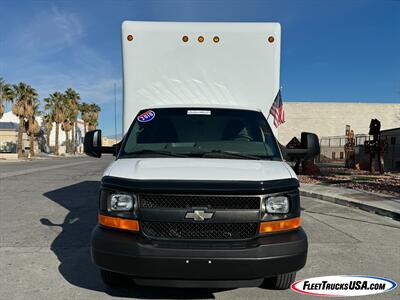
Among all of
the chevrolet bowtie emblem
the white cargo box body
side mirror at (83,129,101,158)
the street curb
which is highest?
the white cargo box body

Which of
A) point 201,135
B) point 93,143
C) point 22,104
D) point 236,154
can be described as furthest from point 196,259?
point 22,104

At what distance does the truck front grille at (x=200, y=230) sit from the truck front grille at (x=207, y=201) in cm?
16

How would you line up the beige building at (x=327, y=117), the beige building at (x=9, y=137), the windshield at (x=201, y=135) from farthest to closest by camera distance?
Answer: the beige building at (x=9, y=137) < the beige building at (x=327, y=117) < the windshield at (x=201, y=135)

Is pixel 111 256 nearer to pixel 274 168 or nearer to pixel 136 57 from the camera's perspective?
pixel 274 168

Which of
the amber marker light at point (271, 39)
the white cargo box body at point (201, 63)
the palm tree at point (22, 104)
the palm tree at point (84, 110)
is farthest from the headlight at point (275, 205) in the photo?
the palm tree at point (84, 110)

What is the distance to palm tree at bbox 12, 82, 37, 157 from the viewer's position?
41284 mm

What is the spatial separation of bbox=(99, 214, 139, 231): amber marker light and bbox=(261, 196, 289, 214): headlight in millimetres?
1141

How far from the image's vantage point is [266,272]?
3.07 m

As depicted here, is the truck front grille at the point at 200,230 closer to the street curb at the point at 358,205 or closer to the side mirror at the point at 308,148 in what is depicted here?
the side mirror at the point at 308,148

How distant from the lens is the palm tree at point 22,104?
41.3 metres

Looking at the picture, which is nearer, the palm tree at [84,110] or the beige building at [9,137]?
the beige building at [9,137]

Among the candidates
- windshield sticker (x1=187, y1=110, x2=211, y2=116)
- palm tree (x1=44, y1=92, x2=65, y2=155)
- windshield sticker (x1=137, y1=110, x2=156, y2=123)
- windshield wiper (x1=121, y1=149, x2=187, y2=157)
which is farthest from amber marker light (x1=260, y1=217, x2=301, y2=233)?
palm tree (x1=44, y1=92, x2=65, y2=155)

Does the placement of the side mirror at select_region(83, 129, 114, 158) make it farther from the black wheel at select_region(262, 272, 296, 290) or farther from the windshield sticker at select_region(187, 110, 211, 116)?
the black wheel at select_region(262, 272, 296, 290)

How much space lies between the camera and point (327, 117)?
5369cm
